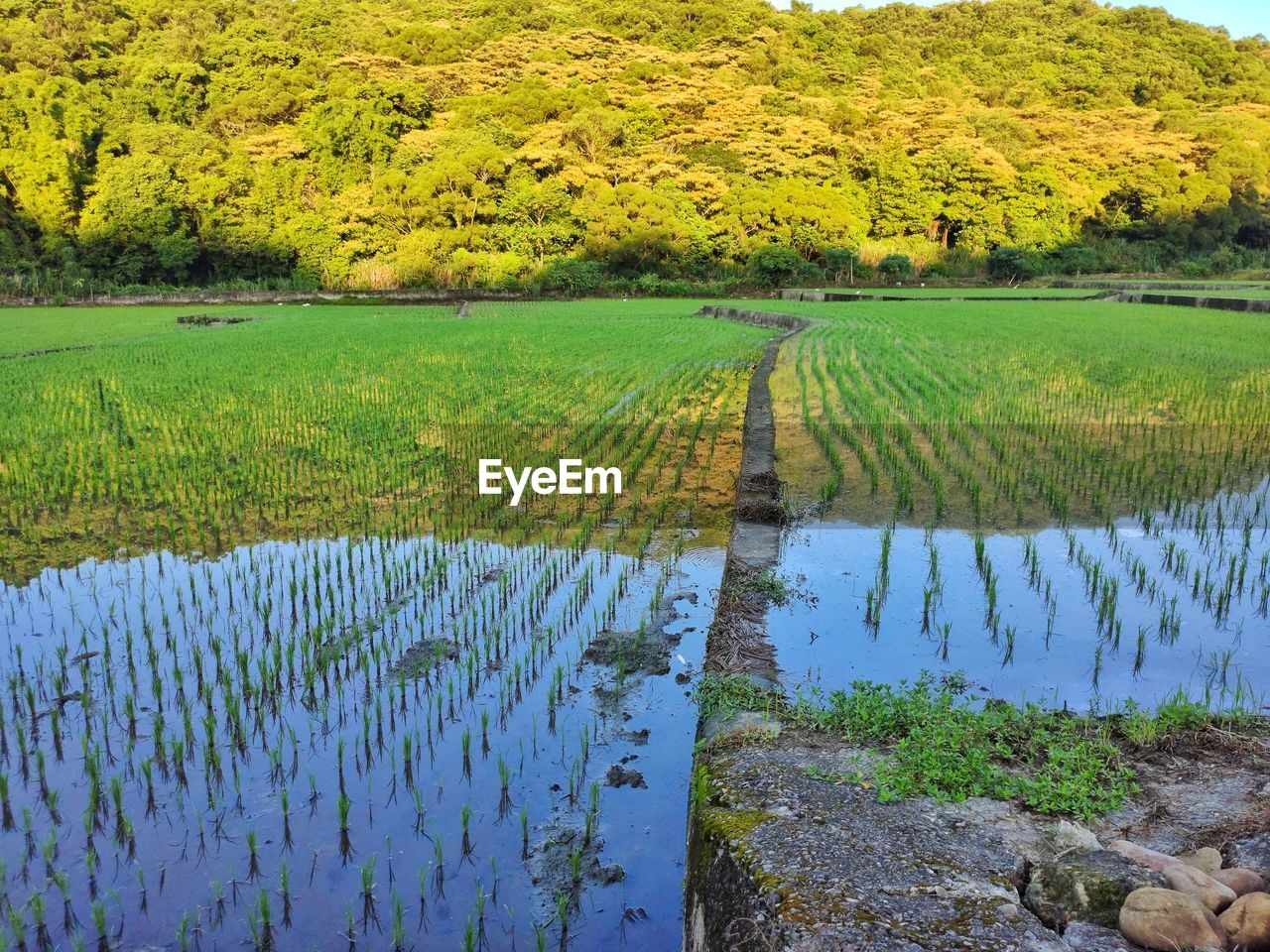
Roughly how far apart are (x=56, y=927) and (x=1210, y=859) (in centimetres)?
277

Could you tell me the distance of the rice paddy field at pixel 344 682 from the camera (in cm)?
244

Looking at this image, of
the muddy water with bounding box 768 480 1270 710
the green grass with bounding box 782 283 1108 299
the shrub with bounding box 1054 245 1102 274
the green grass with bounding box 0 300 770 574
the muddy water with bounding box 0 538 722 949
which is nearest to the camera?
the muddy water with bounding box 0 538 722 949

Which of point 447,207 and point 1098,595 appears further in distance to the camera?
point 447,207

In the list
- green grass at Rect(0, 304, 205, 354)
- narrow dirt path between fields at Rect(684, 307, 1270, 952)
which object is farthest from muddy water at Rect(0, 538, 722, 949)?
green grass at Rect(0, 304, 205, 354)

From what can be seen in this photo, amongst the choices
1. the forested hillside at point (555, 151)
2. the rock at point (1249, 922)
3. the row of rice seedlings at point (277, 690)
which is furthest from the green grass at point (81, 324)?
the rock at point (1249, 922)

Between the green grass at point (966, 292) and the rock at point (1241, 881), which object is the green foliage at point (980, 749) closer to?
the rock at point (1241, 881)

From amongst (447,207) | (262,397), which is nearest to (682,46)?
(447,207)

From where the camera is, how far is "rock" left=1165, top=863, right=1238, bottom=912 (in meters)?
1.87

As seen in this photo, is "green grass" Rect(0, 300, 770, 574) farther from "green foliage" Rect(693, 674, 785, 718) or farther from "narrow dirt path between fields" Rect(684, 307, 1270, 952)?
"narrow dirt path between fields" Rect(684, 307, 1270, 952)

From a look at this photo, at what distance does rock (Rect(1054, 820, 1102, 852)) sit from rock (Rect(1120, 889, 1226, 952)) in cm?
32

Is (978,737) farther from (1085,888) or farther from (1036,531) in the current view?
(1036,531)

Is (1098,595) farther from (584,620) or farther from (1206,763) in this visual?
(584,620)

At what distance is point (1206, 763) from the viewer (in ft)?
8.61

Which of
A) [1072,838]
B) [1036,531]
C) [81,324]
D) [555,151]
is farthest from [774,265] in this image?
[1072,838]
